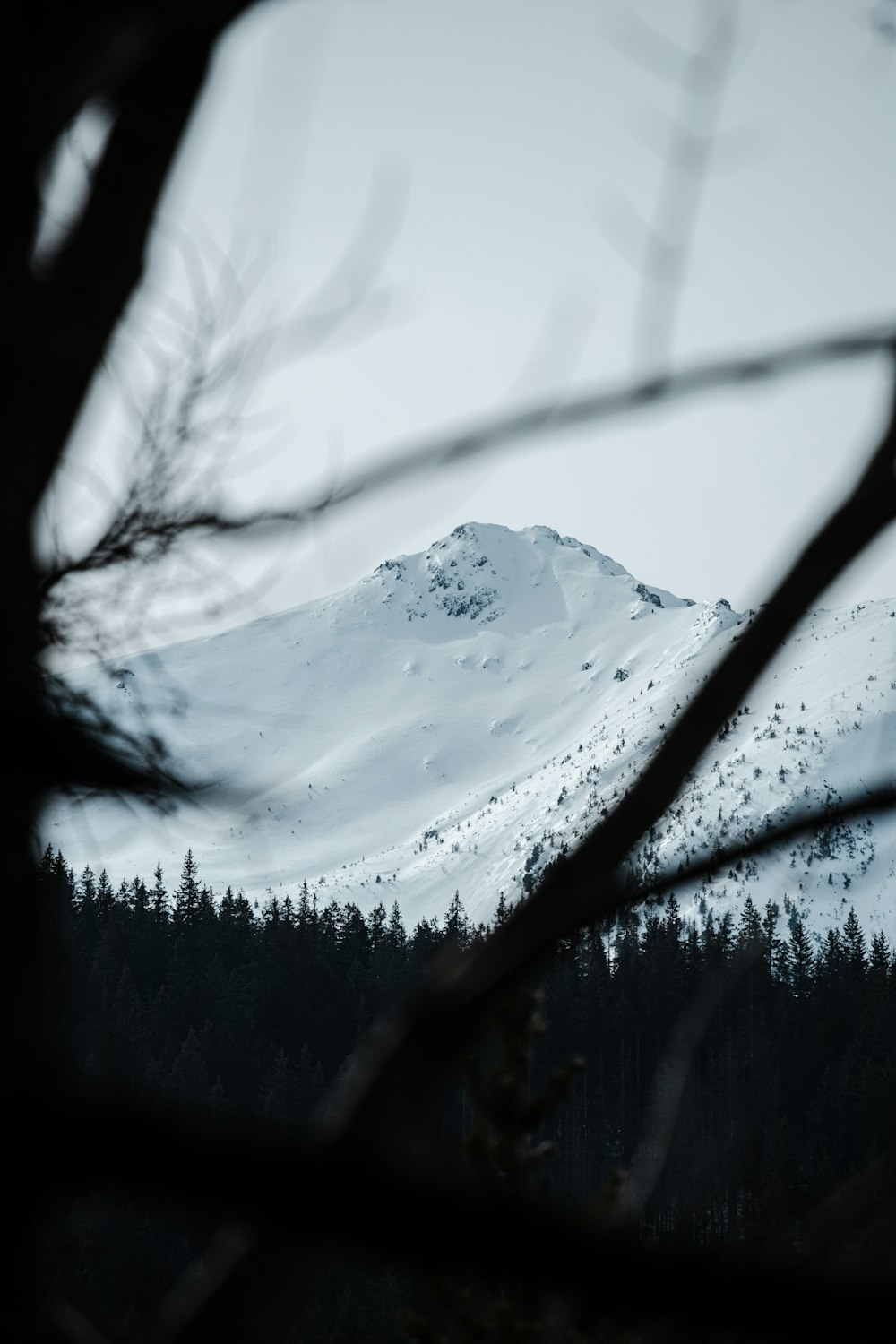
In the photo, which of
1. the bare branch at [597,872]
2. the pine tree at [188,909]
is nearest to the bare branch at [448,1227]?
the bare branch at [597,872]

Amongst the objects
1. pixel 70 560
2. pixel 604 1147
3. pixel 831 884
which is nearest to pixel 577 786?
pixel 831 884

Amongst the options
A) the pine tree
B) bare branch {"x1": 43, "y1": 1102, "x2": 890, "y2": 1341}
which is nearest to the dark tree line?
bare branch {"x1": 43, "y1": 1102, "x2": 890, "y2": 1341}

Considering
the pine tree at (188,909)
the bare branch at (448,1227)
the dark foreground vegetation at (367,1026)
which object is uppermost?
the bare branch at (448,1227)

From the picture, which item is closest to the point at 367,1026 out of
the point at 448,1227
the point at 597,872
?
the point at 597,872

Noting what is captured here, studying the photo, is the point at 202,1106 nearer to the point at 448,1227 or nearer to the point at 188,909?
the point at 448,1227

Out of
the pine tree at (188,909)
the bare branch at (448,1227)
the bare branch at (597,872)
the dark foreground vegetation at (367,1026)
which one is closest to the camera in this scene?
the bare branch at (448,1227)

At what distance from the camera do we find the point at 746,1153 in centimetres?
221

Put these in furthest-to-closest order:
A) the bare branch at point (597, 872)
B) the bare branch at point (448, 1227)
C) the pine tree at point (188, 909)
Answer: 1. the pine tree at point (188, 909)
2. the bare branch at point (597, 872)
3. the bare branch at point (448, 1227)

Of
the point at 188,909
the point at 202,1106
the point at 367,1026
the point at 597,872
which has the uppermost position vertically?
the point at 597,872

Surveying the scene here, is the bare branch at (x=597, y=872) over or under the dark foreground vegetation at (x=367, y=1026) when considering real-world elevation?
over

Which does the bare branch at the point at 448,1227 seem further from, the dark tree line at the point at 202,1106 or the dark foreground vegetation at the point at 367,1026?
the dark foreground vegetation at the point at 367,1026

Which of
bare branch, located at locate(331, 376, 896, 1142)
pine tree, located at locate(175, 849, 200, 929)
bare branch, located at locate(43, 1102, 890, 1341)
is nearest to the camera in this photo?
bare branch, located at locate(43, 1102, 890, 1341)

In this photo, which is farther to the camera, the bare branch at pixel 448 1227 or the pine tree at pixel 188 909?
the pine tree at pixel 188 909

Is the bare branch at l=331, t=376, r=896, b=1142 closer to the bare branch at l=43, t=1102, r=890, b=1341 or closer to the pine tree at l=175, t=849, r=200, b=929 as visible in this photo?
the bare branch at l=43, t=1102, r=890, b=1341
